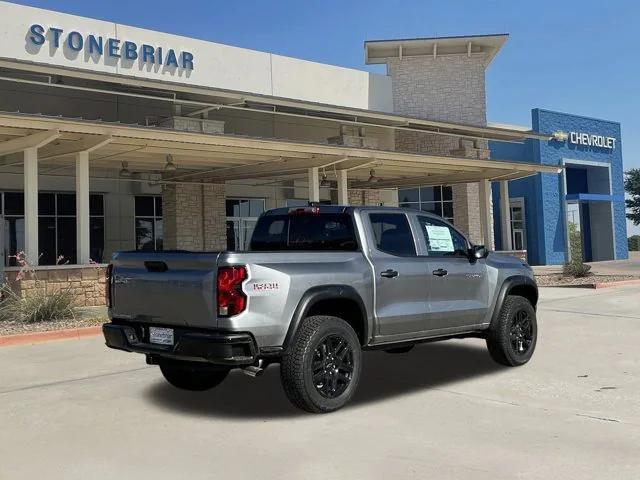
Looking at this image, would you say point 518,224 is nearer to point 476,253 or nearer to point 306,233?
point 476,253

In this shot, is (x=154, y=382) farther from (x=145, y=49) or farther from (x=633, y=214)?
(x=633, y=214)

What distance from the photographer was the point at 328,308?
615 cm

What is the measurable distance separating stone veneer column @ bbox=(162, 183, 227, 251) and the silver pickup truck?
14965mm

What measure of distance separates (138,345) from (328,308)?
5.84 ft

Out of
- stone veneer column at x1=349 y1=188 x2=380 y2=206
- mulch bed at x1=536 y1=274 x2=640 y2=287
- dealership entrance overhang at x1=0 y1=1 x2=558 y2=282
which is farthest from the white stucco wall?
mulch bed at x1=536 y1=274 x2=640 y2=287

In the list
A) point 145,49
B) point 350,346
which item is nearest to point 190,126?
point 145,49

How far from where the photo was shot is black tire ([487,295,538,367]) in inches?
299

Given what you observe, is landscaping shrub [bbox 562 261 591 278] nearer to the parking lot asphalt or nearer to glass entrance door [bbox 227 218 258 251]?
glass entrance door [bbox 227 218 258 251]

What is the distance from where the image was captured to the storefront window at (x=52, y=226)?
1970cm

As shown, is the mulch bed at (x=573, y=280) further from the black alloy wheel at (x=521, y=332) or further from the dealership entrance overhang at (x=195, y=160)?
the black alloy wheel at (x=521, y=332)

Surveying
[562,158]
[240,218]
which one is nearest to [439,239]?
[240,218]

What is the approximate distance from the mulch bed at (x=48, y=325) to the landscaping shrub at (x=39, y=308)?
0.15m

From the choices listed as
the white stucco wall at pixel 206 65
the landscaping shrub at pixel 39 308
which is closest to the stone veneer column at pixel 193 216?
the white stucco wall at pixel 206 65

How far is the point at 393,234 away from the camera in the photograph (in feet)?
22.8
